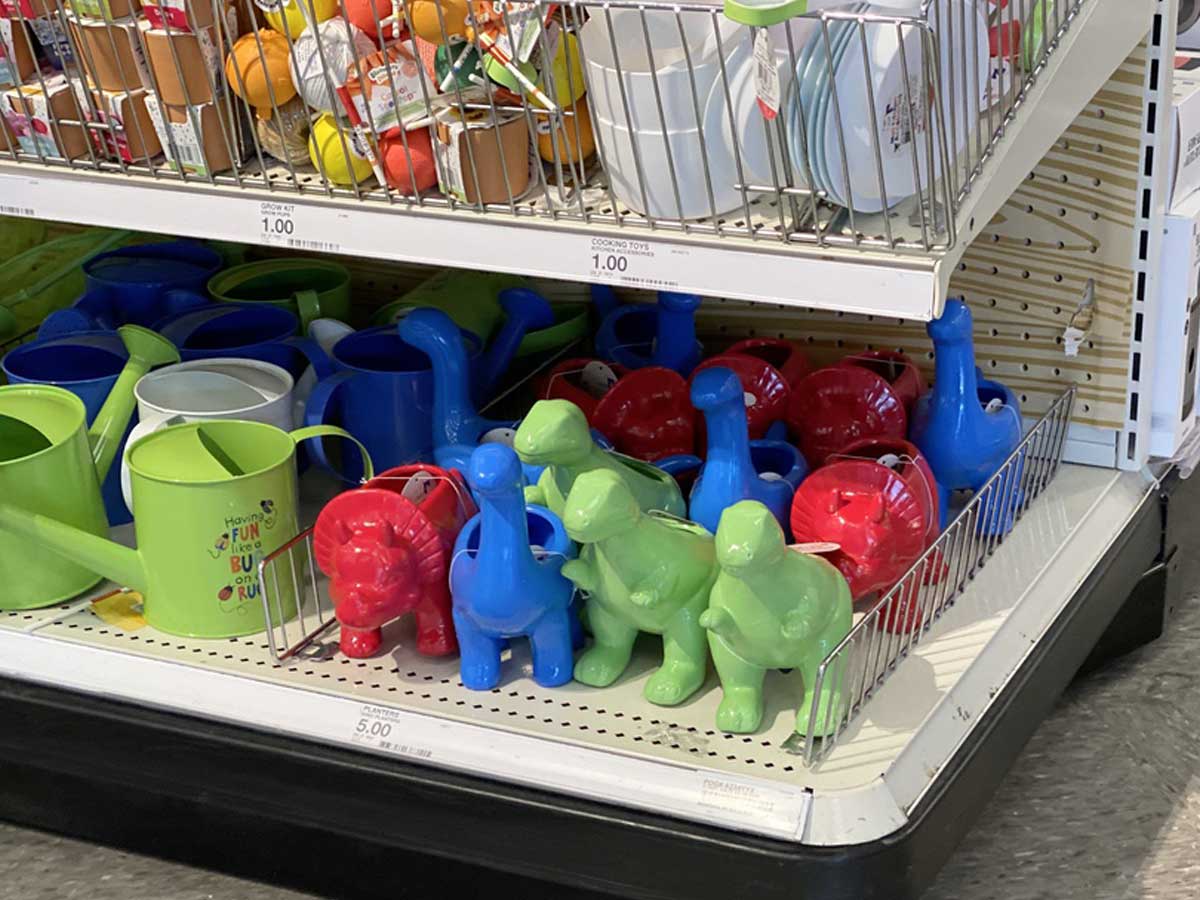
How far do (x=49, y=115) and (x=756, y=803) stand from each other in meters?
0.83

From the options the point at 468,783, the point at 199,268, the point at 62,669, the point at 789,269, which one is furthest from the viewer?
the point at 199,268

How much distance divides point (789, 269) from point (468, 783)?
0.47 meters

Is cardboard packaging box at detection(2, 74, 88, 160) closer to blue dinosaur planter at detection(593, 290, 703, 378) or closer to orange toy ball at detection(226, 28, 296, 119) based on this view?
orange toy ball at detection(226, 28, 296, 119)

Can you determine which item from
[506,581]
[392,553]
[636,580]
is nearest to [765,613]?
[636,580]

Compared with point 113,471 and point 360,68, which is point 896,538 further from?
point 113,471

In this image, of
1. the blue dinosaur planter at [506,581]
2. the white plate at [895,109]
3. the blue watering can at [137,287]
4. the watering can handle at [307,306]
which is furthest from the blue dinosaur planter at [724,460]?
the blue watering can at [137,287]

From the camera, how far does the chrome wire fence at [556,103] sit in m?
1.17

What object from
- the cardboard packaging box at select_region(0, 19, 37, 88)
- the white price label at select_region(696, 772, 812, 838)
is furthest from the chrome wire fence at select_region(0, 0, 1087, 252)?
the white price label at select_region(696, 772, 812, 838)

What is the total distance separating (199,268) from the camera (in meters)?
2.02

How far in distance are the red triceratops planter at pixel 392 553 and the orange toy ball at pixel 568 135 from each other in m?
0.30

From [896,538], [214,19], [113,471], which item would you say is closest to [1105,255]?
[896,538]

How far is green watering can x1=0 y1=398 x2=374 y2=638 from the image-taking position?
1443 mm

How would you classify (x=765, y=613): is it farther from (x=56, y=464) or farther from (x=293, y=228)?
(x=56, y=464)

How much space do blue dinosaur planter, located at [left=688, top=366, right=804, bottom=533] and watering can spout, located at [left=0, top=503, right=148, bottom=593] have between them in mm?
492
